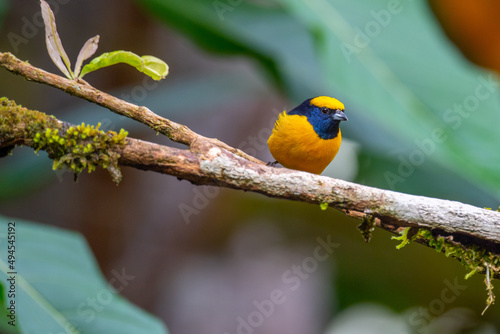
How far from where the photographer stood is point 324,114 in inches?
88.6

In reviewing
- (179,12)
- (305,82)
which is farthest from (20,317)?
(305,82)

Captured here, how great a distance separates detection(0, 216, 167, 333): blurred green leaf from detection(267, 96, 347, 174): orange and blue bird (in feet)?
2.59

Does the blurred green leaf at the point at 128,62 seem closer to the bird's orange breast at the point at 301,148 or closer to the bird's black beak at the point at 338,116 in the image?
the bird's orange breast at the point at 301,148

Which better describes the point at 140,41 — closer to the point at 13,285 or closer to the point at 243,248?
the point at 243,248

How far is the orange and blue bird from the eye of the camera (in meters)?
2.03

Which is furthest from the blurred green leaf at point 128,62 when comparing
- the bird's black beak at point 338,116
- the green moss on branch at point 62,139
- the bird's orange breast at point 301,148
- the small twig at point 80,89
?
the bird's black beak at point 338,116

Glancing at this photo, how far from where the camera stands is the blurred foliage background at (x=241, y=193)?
2.79 meters

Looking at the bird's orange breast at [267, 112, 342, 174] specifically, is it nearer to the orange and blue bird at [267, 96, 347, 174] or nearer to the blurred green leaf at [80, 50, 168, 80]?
the orange and blue bird at [267, 96, 347, 174]

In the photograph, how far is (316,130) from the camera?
→ 2.13 m

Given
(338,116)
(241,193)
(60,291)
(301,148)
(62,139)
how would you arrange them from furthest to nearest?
(241,193) < (338,116) < (301,148) < (60,291) < (62,139)

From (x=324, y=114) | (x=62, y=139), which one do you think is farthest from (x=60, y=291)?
(x=324, y=114)

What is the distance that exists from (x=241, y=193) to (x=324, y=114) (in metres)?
1.96

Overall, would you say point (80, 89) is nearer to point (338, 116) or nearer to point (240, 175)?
point (240, 175)

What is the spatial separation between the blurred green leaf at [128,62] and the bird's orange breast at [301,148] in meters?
0.77
